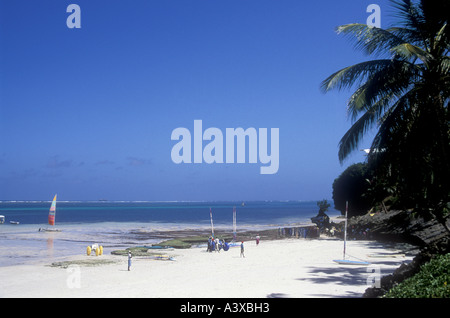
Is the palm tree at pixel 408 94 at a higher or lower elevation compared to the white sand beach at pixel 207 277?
higher

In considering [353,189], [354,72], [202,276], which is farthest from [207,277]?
[353,189]

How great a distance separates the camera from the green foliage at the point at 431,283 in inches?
300

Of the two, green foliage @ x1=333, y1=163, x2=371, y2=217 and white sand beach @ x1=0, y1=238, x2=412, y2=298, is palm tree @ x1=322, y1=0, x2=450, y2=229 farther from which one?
green foliage @ x1=333, y1=163, x2=371, y2=217

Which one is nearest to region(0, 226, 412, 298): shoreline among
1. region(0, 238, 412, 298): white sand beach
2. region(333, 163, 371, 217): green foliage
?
region(0, 238, 412, 298): white sand beach

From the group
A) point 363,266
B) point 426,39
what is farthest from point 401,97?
point 363,266

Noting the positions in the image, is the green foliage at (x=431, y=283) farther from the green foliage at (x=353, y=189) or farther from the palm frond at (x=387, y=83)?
the green foliage at (x=353, y=189)

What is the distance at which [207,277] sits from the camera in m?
19.0

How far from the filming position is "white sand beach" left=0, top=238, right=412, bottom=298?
15.1 meters

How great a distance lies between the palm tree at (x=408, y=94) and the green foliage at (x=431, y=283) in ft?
14.9

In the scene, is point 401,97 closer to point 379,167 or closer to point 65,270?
point 379,167

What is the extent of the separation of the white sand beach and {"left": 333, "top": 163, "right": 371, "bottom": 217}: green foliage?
65.1ft

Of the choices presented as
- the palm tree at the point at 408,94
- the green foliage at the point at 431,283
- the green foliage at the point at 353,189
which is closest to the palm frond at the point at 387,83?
the palm tree at the point at 408,94

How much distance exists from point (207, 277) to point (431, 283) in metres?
12.1
